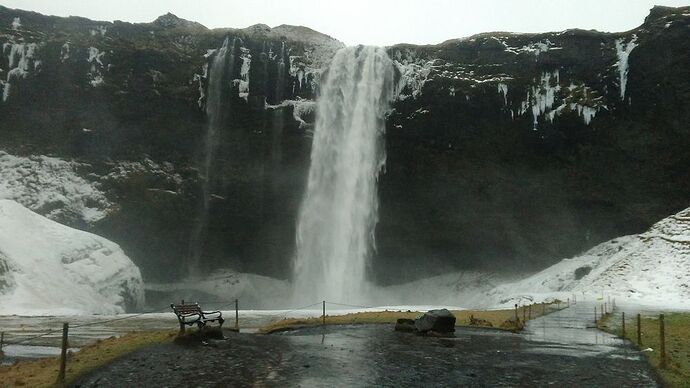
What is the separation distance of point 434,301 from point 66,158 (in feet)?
137

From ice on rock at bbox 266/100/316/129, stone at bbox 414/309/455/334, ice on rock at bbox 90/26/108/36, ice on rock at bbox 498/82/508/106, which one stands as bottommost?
stone at bbox 414/309/455/334

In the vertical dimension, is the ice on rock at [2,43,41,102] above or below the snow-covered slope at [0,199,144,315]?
above

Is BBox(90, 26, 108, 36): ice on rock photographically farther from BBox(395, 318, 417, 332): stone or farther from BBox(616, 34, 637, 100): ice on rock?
BBox(616, 34, 637, 100): ice on rock

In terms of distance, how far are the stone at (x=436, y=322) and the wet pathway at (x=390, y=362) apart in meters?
0.78

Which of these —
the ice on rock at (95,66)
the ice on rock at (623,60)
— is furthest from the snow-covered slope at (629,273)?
the ice on rock at (95,66)

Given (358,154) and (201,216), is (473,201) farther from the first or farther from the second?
(201,216)

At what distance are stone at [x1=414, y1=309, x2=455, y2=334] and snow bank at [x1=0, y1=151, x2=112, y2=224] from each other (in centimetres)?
4489

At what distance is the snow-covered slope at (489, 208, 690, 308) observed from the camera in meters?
38.6

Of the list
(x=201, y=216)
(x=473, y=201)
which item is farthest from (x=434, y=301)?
(x=201, y=216)

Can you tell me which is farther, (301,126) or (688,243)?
(301,126)

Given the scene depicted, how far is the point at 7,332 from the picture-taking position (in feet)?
77.4

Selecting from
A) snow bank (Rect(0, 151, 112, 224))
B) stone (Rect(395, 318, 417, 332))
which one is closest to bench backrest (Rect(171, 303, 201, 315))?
stone (Rect(395, 318, 417, 332))

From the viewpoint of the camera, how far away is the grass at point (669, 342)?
11.5 metres

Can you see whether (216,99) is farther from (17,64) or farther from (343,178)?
(17,64)
